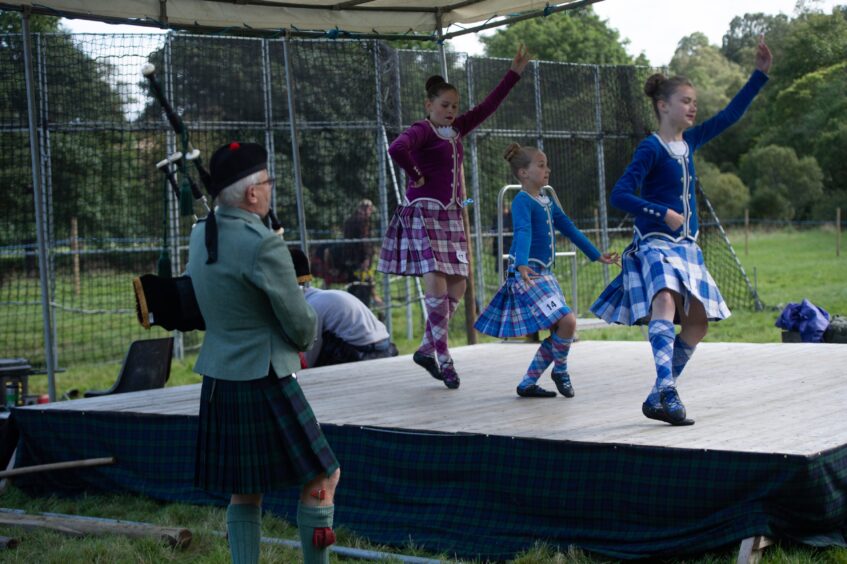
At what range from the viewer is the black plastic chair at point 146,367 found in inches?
261

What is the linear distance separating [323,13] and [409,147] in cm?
218

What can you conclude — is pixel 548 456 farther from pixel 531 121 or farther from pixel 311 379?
pixel 531 121

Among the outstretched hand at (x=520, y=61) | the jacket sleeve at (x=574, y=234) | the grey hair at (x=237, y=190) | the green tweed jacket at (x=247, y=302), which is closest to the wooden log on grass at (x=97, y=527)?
the green tweed jacket at (x=247, y=302)

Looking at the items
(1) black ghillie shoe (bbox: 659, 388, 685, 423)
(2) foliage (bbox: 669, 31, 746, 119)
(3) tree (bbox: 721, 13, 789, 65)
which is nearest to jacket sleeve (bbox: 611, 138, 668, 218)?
(1) black ghillie shoe (bbox: 659, 388, 685, 423)

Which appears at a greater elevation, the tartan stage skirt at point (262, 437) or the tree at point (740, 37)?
the tree at point (740, 37)

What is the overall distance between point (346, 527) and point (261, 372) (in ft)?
5.23

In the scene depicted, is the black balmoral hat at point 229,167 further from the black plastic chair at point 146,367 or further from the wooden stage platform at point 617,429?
the black plastic chair at point 146,367

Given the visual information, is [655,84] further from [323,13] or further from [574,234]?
[323,13]

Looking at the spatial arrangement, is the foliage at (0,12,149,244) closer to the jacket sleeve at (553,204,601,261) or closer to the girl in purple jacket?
the girl in purple jacket

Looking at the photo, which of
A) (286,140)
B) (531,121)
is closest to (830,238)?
(531,121)

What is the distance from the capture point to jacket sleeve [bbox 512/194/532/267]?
504 centimetres

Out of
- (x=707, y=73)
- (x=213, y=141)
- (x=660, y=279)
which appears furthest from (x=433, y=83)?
(x=707, y=73)

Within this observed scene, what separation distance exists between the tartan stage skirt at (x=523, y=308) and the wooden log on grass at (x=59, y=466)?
6.22 ft

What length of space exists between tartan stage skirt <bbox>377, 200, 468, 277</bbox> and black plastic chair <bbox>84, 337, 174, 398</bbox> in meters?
1.81
